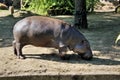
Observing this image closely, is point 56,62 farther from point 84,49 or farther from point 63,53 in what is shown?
point 84,49

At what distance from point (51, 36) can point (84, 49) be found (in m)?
0.70

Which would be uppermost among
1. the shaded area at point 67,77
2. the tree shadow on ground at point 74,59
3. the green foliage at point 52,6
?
the green foliage at point 52,6

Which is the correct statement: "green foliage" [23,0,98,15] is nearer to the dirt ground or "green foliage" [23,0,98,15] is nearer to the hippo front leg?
the dirt ground

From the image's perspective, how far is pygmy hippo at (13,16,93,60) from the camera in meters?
6.57

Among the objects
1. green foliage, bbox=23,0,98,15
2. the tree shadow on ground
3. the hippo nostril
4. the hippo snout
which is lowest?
the tree shadow on ground

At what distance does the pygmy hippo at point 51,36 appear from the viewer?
6.57 meters

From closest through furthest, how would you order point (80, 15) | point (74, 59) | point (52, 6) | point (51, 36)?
point (51, 36), point (74, 59), point (80, 15), point (52, 6)

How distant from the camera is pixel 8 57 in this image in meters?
6.89

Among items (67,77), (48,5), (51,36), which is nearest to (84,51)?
(51,36)

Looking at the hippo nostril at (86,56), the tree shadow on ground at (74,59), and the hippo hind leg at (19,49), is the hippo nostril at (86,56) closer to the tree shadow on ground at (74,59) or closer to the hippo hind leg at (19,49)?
the tree shadow on ground at (74,59)

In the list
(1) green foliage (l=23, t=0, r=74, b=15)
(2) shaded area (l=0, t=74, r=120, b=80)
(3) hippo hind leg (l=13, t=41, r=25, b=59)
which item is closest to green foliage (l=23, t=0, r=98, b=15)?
(1) green foliage (l=23, t=0, r=74, b=15)

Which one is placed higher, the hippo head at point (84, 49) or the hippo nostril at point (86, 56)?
the hippo head at point (84, 49)

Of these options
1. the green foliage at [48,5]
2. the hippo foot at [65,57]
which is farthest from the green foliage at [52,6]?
the hippo foot at [65,57]

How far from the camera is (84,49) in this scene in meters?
6.70
